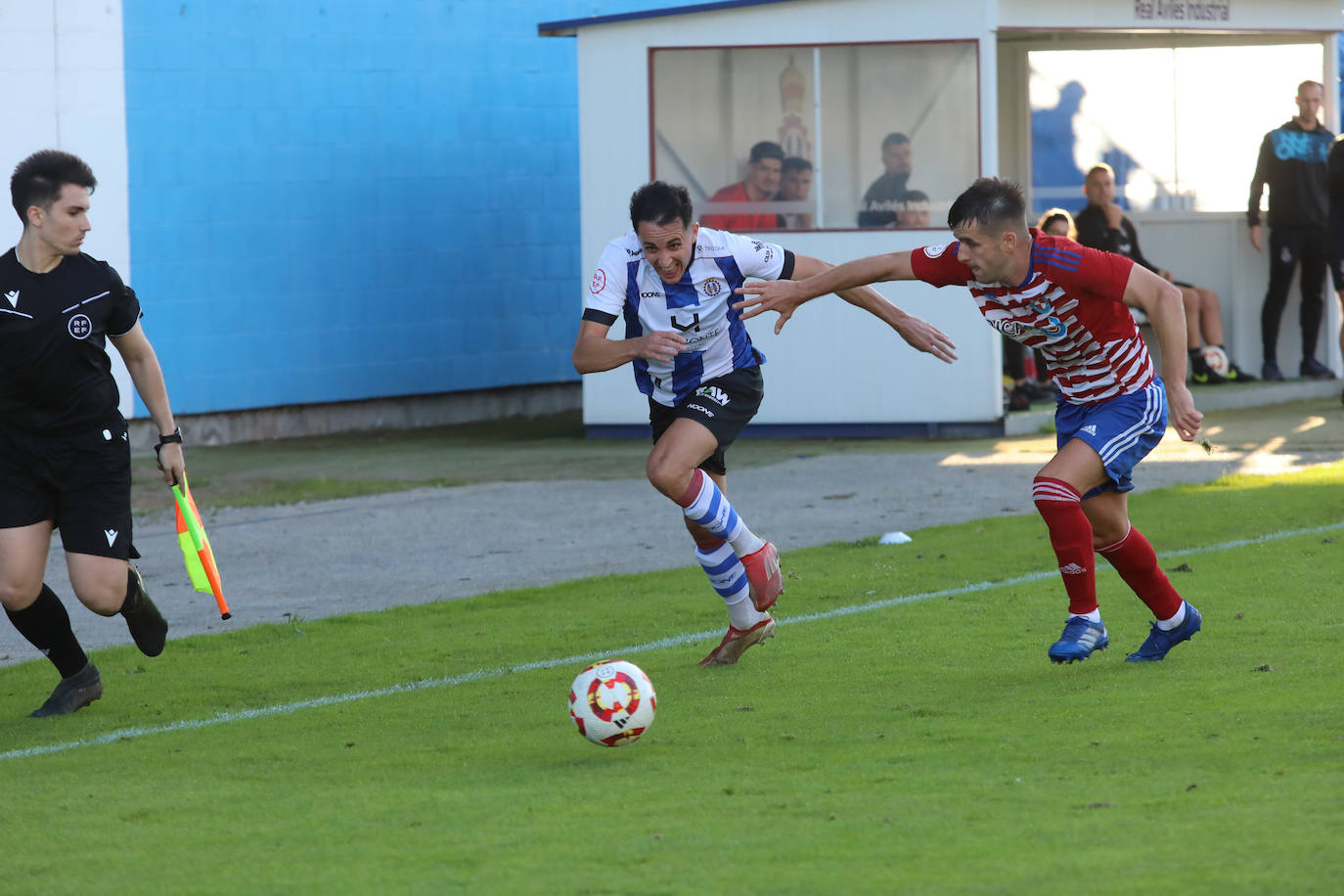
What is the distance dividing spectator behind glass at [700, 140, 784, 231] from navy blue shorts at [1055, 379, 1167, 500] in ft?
28.2

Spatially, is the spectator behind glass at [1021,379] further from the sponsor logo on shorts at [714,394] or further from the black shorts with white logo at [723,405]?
the sponsor logo on shorts at [714,394]

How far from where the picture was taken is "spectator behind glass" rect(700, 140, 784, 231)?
15.3 meters

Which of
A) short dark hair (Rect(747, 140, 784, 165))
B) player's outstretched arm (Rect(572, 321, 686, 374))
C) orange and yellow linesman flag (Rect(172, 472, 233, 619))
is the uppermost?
short dark hair (Rect(747, 140, 784, 165))

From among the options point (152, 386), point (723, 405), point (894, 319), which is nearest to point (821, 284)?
point (894, 319)

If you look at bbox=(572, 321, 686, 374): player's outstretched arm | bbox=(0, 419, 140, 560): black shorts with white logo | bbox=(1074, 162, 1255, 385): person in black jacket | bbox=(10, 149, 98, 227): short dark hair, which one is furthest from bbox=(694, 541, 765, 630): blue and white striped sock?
bbox=(1074, 162, 1255, 385): person in black jacket

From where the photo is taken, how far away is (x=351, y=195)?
680 inches

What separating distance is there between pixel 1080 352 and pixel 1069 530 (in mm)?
647

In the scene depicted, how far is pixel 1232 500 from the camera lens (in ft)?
36.2

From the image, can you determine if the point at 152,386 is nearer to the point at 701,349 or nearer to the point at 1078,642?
the point at 701,349

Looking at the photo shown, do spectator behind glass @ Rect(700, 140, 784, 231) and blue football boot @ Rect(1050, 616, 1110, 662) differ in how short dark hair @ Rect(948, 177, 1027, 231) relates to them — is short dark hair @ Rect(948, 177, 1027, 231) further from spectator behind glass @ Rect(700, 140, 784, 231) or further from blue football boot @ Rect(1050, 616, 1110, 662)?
spectator behind glass @ Rect(700, 140, 784, 231)

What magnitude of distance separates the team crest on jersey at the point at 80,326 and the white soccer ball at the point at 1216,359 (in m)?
12.7

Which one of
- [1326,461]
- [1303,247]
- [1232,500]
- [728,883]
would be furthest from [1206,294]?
[728,883]

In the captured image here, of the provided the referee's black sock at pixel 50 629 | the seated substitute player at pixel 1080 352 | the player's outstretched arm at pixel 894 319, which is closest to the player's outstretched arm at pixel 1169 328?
the seated substitute player at pixel 1080 352

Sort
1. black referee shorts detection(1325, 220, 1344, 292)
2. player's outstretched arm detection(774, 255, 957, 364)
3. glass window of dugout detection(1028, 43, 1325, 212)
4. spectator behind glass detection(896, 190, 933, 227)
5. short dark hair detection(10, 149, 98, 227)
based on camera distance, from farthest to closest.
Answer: glass window of dugout detection(1028, 43, 1325, 212)
black referee shorts detection(1325, 220, 1344, 292)
spectator behind glass detection(896, 190, 933, 227)
player's outstretched arm detection(774, 255, 957, 364)
short dark hair detection(10, 149, 98, 227)
